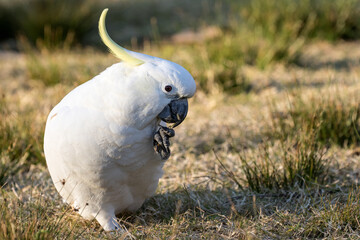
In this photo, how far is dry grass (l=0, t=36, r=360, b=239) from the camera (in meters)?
1.96

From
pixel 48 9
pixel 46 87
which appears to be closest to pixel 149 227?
pixel 46 87

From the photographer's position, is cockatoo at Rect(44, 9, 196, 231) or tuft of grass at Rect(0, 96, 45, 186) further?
tuft of grass at Rect(0, 96, 45, 186)

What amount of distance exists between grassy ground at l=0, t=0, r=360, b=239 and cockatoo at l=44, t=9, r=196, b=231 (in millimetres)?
173

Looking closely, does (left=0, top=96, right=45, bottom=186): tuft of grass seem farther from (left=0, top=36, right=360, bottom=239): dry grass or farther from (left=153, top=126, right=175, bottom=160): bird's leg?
(left=153, top=126, right=175, bottom=160): bird's leg

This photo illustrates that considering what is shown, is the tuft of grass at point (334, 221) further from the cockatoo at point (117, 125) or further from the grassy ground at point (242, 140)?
the cockatoo at point (117, 125)

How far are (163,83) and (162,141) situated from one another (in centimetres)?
22

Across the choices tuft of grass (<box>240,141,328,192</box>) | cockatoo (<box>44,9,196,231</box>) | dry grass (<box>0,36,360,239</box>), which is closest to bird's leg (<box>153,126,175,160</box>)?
cockatoo (<box>44,9,196,231</box>)

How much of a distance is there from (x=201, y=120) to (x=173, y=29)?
11.1 feet

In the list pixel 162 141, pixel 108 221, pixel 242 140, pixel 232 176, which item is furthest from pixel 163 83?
pixel 242 140

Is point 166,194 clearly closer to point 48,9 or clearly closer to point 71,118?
point 71,118

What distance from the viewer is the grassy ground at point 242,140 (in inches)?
78.4

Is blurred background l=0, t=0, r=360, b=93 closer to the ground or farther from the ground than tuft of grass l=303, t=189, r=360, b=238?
farther from the ground

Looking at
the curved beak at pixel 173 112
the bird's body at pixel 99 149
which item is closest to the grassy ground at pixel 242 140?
the bird's body at pixel 99 149

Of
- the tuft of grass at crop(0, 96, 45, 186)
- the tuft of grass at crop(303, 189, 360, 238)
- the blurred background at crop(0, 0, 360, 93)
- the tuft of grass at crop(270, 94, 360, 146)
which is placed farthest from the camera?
the blurred background at crop(0, 0, 360, 93)
